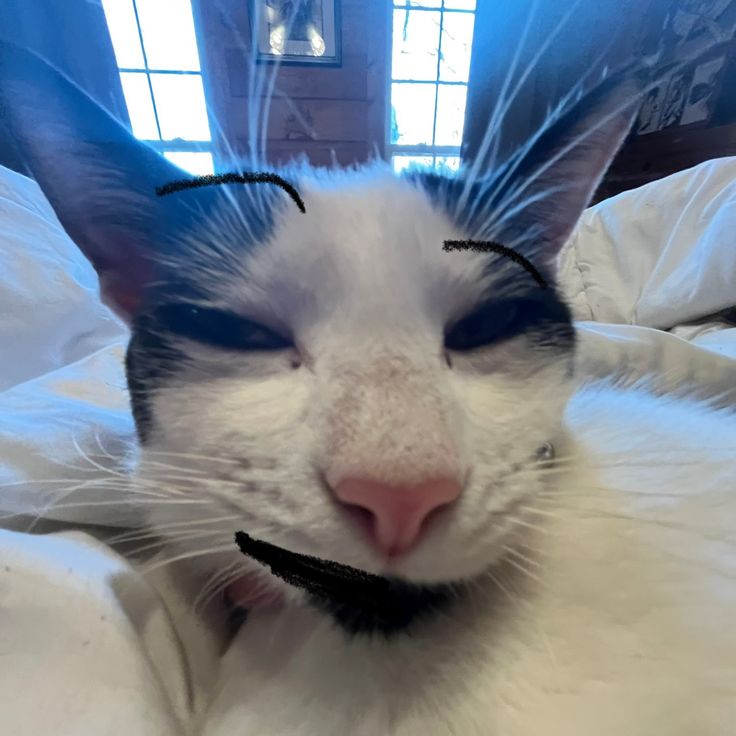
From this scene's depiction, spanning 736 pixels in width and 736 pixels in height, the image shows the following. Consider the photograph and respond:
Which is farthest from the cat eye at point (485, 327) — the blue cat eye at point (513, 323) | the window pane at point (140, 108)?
the window pane at point (140, 108)

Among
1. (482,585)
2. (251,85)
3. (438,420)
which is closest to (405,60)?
(251,85)

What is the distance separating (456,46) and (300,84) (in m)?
0.09

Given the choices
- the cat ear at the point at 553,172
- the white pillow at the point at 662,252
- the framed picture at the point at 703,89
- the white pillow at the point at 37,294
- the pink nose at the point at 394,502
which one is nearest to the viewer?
the pink nose at the point at 394,502

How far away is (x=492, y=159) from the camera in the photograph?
375mm

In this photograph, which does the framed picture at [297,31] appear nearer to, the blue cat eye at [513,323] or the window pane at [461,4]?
the window pane at [461,4]

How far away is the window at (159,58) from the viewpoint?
27cm

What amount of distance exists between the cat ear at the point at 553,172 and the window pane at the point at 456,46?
3.0 inches

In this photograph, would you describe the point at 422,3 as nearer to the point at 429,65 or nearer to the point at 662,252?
the point at 429,65

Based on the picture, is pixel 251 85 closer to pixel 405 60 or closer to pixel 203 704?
pixel 405 60

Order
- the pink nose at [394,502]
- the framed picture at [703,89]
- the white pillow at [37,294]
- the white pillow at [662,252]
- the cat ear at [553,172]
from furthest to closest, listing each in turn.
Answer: the white pillow at [662,252]
the white pillow at [37,294]
the framed picture at [703,89]
the cat ear at [553,172]
the pink nose at [394,502]

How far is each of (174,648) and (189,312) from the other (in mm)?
220

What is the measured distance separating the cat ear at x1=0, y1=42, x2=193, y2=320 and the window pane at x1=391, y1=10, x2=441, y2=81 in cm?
14

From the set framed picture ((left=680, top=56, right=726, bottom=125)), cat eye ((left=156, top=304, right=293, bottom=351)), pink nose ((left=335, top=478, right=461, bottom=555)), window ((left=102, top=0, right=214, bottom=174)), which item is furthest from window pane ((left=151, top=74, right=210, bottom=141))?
framed picture ((left=680, top=56, right=726, bottom=125))

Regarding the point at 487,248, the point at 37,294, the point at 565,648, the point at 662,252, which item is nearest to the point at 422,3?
the point at 487,248
